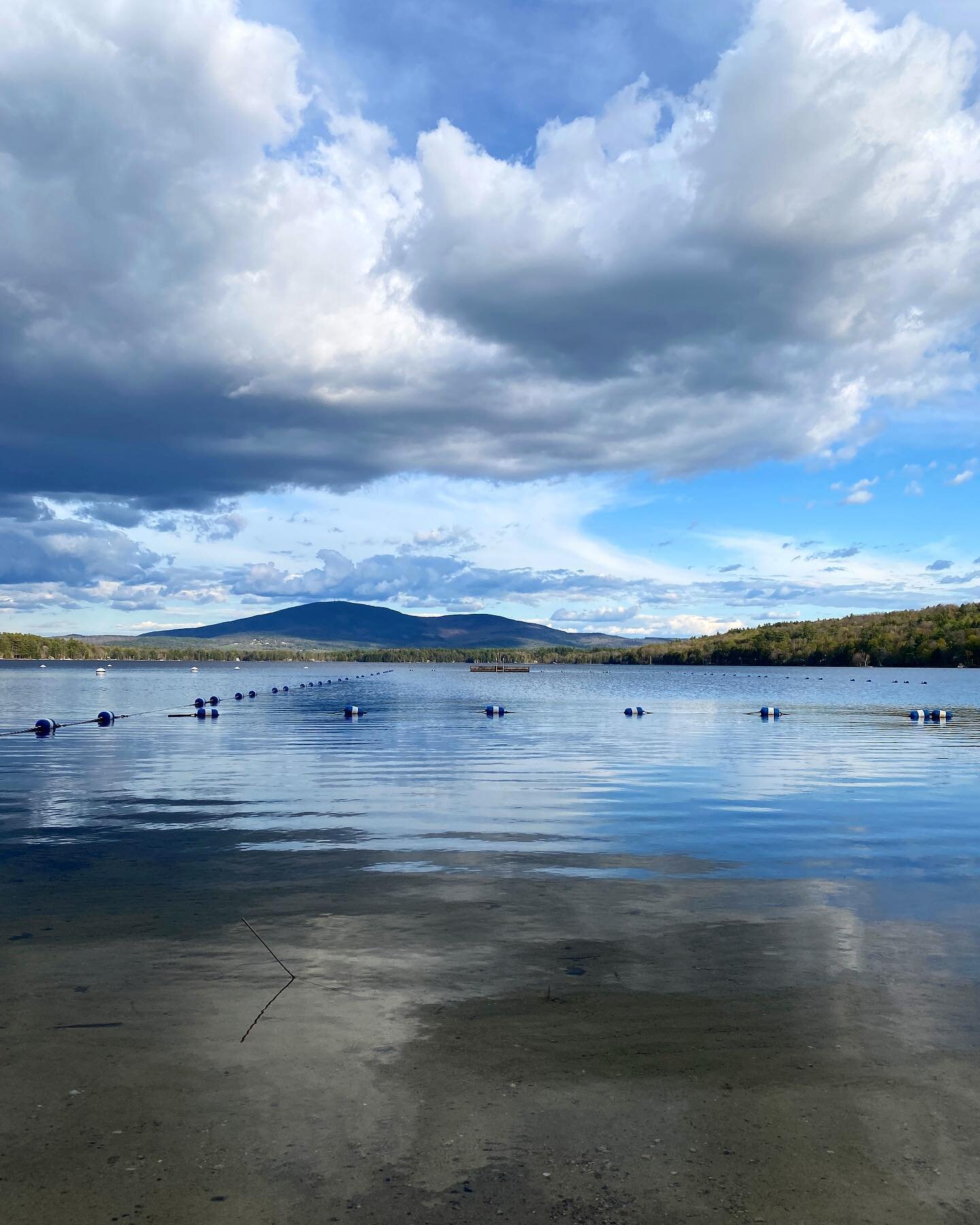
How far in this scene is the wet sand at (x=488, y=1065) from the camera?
22.3 feet

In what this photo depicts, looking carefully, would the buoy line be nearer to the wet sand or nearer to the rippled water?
the rippled water

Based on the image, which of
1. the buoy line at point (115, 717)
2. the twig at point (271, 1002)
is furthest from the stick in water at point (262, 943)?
the buoy line at point (115, 717)

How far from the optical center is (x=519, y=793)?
95.1 ft

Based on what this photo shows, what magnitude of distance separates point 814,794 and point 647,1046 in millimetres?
21584

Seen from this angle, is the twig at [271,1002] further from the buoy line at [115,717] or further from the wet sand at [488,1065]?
the buoy line at [115,717]

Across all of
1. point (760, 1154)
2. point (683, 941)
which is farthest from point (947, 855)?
point (760, 1154)

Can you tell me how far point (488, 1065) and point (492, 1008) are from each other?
1.54 m

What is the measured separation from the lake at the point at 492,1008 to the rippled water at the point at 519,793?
0.21 meters

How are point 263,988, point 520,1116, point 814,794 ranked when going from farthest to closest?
point 814,794
point 263,988
point 520,1116

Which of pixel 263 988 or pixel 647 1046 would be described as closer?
pixel 647 1046

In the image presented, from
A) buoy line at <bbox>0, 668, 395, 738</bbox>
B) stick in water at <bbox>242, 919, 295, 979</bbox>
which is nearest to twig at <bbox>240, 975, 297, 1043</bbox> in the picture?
stick in water at <bbox>242, 919, 295, 979</bbox>

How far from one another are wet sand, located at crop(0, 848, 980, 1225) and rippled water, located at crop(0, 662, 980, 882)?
4.63 meters

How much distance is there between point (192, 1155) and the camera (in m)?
7.26

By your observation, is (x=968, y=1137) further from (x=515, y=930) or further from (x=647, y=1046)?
(x=515, y=930)
